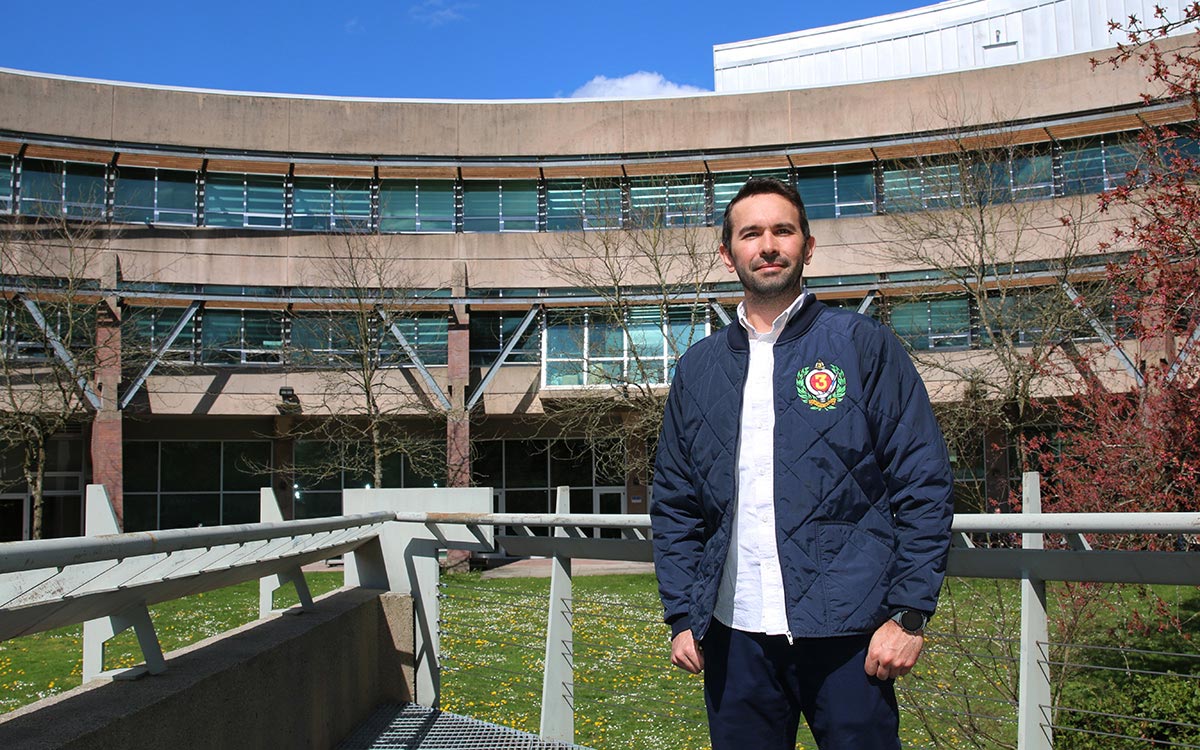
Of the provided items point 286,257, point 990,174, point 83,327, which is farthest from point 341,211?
point 990,174

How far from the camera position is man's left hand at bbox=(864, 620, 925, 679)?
9.18ft

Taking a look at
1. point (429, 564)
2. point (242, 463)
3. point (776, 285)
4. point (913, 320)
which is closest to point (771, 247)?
point (776, 285)

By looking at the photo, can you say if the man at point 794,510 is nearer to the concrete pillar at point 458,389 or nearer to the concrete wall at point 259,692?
the concrete wall at point 259,692

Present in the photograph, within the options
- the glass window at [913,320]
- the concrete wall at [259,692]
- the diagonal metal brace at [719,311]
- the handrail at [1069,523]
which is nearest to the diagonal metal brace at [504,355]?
the diagonal metal brace at [719,311]

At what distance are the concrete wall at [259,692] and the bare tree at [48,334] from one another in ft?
73.5

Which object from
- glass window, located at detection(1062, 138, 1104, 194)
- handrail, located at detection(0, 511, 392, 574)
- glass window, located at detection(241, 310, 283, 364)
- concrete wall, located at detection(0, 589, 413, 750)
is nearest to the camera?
handrail, located at detection(0, 511, 392, 574)

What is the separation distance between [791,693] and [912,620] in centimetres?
44

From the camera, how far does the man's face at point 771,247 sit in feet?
10.6

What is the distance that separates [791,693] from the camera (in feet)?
10.0

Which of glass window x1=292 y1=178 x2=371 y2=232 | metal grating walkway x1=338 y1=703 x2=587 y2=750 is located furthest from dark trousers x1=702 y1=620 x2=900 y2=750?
glass window x1=292 y1=178 x2=371 y2=232

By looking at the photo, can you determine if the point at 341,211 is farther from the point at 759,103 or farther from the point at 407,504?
the point at 407,504

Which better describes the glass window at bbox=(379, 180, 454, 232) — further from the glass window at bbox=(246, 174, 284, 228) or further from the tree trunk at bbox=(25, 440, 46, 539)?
the tree trunk at bbox=(25, 440, 46, 539)

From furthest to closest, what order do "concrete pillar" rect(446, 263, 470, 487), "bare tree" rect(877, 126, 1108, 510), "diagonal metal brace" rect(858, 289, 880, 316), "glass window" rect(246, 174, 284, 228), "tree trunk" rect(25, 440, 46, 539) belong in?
"glass window" rect(246, 174, 284, 228) < "concrete pillar" rect(446, 263, 470, 487) < "diagonal metal brace" rect(858, 289, 880, 316) < "tree trunk" rect(25, 440, 46, 539) < "bare tree" rect(877, 126, 1108, 510)

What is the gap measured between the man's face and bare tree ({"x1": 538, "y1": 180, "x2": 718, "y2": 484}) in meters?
22.5
